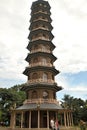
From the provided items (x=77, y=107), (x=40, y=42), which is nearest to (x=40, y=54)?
(x=40, y=42)

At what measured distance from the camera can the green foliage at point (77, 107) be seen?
56838 millimetres

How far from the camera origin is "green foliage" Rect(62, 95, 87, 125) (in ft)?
186

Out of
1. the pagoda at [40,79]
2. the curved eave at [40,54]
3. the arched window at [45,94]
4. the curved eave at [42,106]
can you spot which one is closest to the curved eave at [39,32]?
the pagoda at [40,79]

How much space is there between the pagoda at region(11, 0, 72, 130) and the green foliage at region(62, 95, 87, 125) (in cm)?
2006

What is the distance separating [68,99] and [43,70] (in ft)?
123

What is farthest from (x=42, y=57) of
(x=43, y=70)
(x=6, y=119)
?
(x=6, y=119)

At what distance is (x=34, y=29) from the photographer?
128ft

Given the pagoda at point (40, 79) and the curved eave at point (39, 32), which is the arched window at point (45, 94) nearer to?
the pagoda at point (40, 79)

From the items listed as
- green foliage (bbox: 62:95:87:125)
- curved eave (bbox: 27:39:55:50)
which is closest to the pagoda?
curved eave (bbox: 27:39:55:50)

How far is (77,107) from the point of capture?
6138cm

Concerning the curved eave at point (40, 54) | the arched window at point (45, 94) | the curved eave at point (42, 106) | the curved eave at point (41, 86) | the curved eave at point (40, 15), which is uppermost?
the curved eave at point (40, 15)

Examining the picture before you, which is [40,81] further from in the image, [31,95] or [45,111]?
[45,111]

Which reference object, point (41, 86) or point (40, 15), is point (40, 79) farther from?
point (40, 15)

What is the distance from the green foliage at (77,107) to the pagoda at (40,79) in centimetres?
2006
